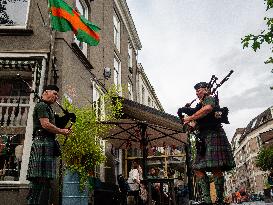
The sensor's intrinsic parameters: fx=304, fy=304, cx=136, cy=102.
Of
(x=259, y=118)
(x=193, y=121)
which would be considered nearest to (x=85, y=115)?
(x=193, y=121)

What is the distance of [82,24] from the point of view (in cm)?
800

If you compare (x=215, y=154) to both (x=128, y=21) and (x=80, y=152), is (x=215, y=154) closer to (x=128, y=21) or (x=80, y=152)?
(x=80, y=152)

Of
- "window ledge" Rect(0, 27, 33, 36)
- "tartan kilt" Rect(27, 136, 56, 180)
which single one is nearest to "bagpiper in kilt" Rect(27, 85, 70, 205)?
"tartan kilt" Rect(27, 136, 56, 180)

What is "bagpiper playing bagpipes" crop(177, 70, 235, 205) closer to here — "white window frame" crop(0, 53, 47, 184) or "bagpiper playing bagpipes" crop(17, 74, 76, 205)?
"bagpiper playing bagpipes" crop(17, 74, 76, 205)

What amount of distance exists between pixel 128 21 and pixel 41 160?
15.9 metres

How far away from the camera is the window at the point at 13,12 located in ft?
28.9

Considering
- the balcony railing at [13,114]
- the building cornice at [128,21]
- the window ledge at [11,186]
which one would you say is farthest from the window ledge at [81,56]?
the building cornice at [128,21]

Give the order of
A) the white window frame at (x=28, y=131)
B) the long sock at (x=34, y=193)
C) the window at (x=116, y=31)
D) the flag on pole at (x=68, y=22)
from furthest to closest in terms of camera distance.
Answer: the window at (x=116, y=31) < the flag on pole at (x=68, y=22) < the white window frame at (x=28, y=131) < the long sock at (x=34, y=193)

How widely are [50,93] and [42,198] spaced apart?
1542 millimetres

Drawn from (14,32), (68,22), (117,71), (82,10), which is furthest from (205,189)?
(117,71)

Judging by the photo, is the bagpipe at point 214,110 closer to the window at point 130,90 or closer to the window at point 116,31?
the window at point 116,31

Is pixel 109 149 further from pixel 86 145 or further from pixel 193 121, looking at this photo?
pixel 193 121

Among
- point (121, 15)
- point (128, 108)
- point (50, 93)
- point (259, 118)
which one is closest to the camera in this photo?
point (50, 93)

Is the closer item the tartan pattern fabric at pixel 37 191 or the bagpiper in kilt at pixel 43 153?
the tartan pattern fabric at pixel 37 191
